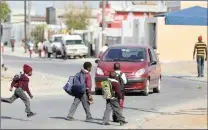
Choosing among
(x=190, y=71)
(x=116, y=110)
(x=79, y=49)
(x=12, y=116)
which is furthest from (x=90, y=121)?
(x=79, y=49)

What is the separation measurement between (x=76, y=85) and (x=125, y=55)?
223 inches

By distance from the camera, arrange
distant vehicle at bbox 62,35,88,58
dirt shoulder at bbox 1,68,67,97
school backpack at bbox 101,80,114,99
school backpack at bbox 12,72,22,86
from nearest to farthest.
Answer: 1. school backpack at bbox 101,80,114,99
2. school backpack at bbox 12,72,22,86
3. dirt shoulder at bbox 1,68,67,97
4. distant vehicle at bbox 62,35,88,58

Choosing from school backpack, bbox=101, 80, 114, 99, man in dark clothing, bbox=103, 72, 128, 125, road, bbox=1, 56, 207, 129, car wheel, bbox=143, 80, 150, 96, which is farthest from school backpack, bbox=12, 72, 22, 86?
car wheel, bbox=143, 80, 150, 96

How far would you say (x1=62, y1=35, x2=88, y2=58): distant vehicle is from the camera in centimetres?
4759

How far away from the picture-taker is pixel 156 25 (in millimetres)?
42094

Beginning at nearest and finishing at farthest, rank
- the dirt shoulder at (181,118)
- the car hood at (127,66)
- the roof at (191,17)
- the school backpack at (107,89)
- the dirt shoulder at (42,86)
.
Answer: the roof at (191,17)
the school backpack at (107,89)
the dirt shoulder at (181,118)
the car hood at (127,66)
the dirt shoulder at (42,86)

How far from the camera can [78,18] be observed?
78.4m

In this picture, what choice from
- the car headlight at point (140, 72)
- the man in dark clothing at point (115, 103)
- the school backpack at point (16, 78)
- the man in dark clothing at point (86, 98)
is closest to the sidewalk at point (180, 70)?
the car headlight at point (140, 72)

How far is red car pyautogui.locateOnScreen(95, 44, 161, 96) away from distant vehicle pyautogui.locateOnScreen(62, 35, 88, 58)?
29.8 metres

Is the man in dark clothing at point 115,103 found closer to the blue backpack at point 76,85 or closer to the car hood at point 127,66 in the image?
the blue backpack at point 76,85

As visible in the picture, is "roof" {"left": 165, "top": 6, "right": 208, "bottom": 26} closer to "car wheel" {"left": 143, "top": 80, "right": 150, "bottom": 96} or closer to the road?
the road

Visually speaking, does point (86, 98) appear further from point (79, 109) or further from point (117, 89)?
point (79, 109)

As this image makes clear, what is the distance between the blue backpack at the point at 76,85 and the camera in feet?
37.0

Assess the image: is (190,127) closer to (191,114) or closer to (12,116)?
(191,114)
